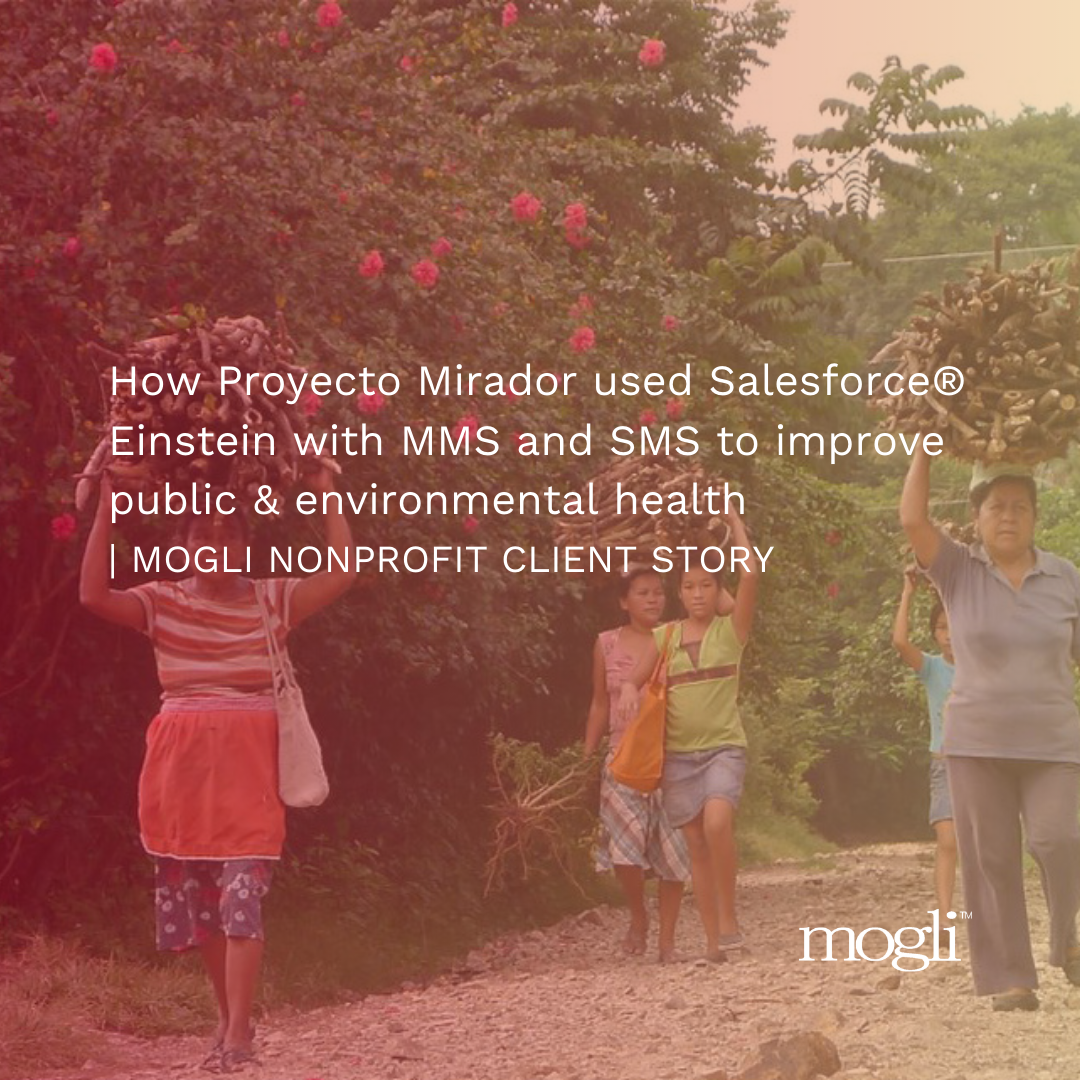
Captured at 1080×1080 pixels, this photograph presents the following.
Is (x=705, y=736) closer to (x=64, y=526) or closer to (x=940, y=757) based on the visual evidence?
(x=940, y=757)

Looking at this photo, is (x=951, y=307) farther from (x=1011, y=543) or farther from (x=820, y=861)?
(x=820, y=861)

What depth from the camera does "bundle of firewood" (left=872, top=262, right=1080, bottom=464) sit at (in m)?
5.69

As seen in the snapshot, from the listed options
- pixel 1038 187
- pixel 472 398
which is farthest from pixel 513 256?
pixel 1038 187

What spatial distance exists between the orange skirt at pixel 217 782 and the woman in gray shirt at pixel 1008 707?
5.88 feet

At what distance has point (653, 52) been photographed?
9.59m

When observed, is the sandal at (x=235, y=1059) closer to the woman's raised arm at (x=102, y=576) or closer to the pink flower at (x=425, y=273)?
the woman's raised arm at (x=102, y=576)

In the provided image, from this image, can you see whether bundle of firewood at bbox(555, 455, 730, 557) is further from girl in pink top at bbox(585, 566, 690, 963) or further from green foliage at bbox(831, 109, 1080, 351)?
green foliage at bbox(831, 109, 1080, 351)

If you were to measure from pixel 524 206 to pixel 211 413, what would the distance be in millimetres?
4088

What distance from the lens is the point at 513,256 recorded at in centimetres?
893

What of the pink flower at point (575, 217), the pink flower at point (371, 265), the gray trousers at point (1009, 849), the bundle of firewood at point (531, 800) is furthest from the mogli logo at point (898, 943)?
the pink flower at point (575, 217)

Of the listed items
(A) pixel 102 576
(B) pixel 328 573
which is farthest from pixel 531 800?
(A) pixel 102 576

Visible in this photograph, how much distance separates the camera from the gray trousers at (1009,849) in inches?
235

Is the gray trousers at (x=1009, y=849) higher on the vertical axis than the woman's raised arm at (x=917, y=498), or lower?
lower

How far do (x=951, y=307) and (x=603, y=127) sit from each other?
17.0ft
